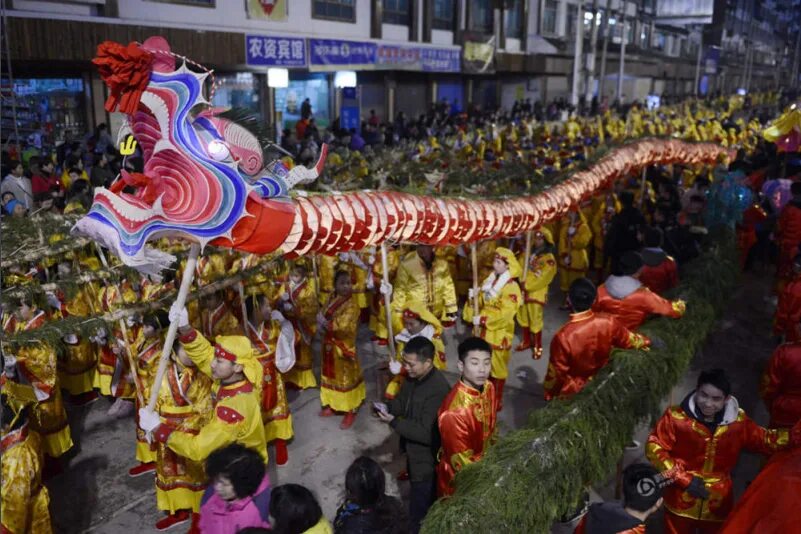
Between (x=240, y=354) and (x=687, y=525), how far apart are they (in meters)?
2.68

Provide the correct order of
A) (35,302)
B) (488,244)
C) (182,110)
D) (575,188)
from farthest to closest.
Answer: (488,244) < (575,188) < (35,302) < (182,110)

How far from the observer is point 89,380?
6.32 m

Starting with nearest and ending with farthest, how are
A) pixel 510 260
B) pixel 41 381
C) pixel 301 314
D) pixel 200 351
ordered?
pixel 200 351 < pixel 41 381 < pixel 510 260 < pixel 301 314

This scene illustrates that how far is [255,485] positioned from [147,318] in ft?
6.56

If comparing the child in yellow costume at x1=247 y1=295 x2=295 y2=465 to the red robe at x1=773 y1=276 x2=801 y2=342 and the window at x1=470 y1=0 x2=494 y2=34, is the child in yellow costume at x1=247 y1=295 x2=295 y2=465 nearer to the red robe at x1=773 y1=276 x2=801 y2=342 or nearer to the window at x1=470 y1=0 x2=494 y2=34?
the red robe at x1=773 y1=276 x2=801 y2=342

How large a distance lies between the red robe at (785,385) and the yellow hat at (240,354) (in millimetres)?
3205

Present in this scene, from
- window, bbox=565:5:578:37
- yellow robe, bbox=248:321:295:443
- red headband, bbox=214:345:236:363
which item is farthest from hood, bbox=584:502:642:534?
window, bbox=565:5:578:37

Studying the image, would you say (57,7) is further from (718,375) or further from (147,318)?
(718,375)

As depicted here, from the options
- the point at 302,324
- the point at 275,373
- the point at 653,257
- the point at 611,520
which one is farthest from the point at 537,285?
the point at 611,520

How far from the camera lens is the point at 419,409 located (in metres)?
3.88

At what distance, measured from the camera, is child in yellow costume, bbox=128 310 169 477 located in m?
4.68

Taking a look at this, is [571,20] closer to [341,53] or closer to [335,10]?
[335,10]

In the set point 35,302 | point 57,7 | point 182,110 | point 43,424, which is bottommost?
point 43,424

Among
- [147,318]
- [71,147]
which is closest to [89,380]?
[147,318]
